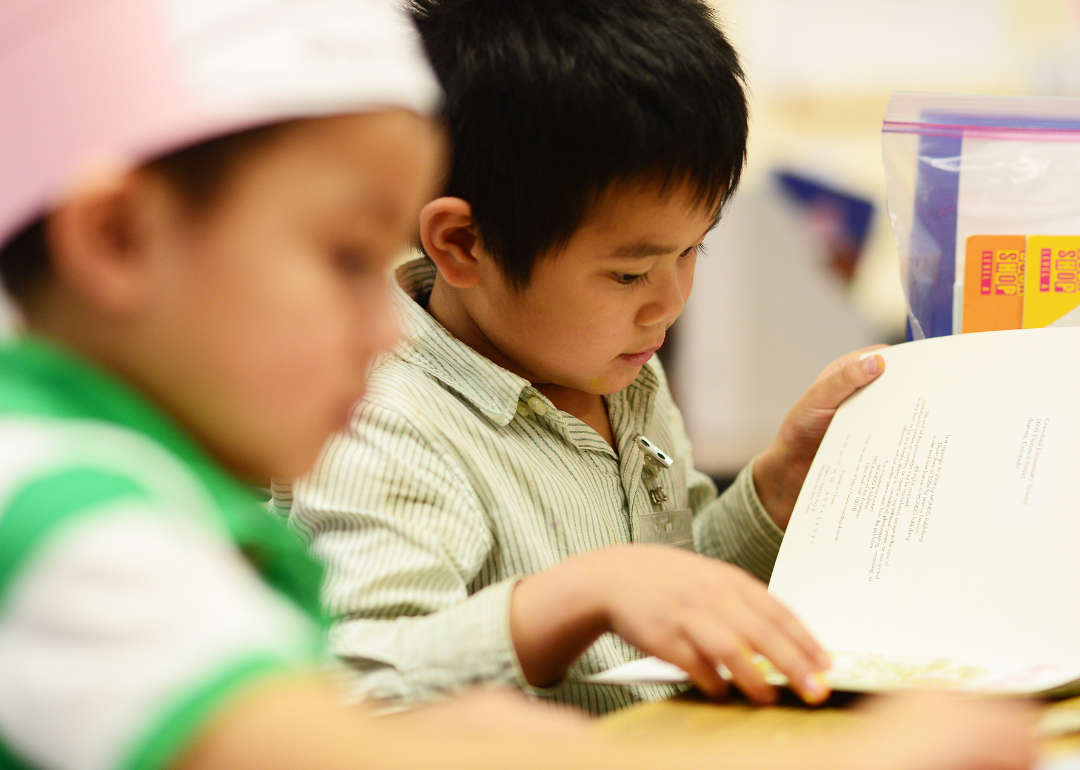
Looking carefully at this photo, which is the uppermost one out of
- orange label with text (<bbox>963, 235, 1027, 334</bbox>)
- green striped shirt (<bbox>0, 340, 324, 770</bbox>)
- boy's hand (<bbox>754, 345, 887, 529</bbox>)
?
green striped shirt (<bbox>0, 340, 324, 770</bbox>)

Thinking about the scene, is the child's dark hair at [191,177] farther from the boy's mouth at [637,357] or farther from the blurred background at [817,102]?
the blurred background at [817,102]

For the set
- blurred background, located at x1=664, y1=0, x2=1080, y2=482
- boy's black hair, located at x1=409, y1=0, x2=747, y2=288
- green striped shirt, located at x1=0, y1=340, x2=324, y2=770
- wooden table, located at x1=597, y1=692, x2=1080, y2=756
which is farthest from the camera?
blurred background, located at x1=664, y1=0, x2=1080, y2=482

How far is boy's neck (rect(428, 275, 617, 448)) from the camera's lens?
74cm

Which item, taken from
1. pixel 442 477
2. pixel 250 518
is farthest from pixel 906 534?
pixel 250 518

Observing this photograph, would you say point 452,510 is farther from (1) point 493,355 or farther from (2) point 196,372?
(2) point 196,372

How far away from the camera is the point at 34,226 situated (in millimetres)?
280

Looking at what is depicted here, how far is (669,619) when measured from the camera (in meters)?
0.45

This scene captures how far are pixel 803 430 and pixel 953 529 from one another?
0.25 meters

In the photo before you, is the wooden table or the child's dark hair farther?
the wooden table

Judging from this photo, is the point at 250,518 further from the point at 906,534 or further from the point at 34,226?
the point at 906,534

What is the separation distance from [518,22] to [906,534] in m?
0.43

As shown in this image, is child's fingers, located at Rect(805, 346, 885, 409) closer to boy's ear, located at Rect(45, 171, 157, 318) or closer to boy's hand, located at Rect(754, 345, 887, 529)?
boy's hand, located at Rect(754, 345, 887, 529)

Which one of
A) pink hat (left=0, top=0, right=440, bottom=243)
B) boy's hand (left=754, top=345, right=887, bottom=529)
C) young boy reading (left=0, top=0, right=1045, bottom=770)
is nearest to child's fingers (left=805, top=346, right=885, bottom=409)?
boy's hand (left=754, top=345, right=887, bottom=529)

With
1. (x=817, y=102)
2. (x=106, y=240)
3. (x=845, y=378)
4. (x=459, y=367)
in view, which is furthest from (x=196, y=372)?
(x=817, y=102)
